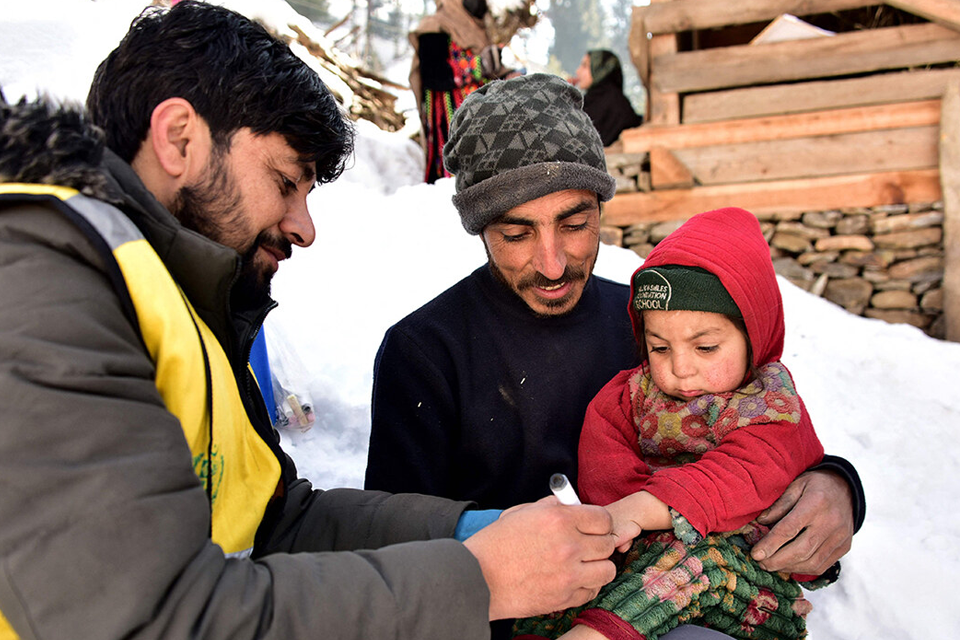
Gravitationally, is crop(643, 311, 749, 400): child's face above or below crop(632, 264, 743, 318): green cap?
below

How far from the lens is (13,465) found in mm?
850

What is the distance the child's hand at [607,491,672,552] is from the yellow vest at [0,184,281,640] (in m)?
0.94

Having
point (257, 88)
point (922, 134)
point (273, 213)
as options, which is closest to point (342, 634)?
point (273, 213)

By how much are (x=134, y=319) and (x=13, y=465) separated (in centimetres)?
30

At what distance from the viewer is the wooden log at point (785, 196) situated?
578cm

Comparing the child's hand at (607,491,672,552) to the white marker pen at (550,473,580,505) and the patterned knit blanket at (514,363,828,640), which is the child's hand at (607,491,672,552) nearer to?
the patterned knit blanket at (514,363,828,640)

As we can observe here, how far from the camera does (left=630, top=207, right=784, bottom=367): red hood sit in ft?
6.25

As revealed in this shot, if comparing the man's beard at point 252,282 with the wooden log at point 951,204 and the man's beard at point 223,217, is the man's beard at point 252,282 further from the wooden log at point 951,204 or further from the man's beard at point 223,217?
the wooden log at point 951,204

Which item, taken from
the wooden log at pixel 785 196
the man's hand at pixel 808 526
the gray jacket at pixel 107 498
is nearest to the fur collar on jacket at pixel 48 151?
the gray jacket at pixel 107 498

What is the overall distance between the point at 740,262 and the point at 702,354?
12.1 inches

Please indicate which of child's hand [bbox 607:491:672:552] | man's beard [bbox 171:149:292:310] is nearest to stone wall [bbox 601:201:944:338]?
child's hand [bbox 607:491:672:552]

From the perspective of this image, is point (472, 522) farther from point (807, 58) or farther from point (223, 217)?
point (807, 58)

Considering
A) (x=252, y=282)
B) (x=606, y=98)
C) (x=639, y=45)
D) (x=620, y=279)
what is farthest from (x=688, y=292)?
(x=606, y=98)

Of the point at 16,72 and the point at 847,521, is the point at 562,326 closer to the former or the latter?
the point at 847,521
